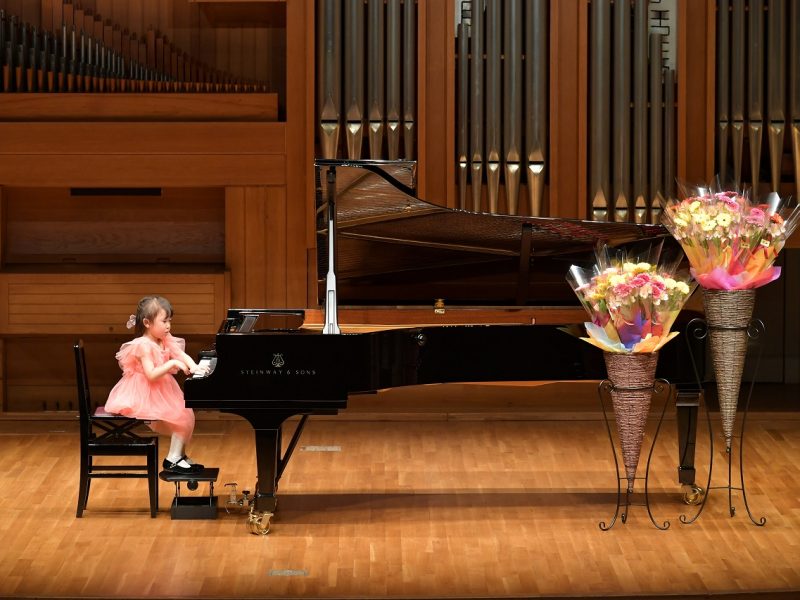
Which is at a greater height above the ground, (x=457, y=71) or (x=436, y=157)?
(x=457, y=71)

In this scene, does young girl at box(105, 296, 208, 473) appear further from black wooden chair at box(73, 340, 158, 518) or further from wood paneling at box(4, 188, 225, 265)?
wood paneling at box(4, 188, 225, 265)

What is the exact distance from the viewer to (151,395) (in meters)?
5.18

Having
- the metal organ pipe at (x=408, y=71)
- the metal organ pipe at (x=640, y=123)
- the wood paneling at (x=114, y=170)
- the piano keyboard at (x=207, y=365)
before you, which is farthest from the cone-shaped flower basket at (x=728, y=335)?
the wood paneling at (x=114, y=170)

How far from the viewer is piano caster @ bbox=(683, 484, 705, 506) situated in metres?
5.33

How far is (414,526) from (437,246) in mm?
1359

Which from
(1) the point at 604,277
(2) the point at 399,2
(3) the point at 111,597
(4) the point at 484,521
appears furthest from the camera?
(2) the point at 399,2

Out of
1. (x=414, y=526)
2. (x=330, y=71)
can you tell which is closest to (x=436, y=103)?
(x=330, y=71)

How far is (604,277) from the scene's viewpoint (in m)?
4.78

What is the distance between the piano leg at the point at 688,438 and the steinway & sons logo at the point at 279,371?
1.54m

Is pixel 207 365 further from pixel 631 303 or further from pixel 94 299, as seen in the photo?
pixel 94 299

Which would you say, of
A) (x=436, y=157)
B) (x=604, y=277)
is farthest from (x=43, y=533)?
(x=436, y=157)

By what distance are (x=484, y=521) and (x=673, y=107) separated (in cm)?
304

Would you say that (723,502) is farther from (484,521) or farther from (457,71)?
(457,71)

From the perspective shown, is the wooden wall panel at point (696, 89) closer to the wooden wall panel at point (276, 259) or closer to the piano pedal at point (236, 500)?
the wooden wall panel at point (276, 259)
